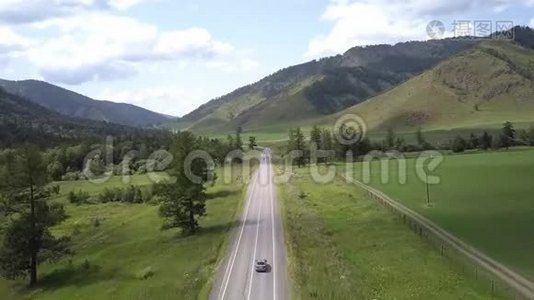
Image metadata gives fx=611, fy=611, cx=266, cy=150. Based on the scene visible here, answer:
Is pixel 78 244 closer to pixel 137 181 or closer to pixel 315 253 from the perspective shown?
pixel 315 253

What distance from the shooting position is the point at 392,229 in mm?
77312

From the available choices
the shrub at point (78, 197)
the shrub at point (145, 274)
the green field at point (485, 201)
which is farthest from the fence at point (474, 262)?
the shrub at point (78, 197)

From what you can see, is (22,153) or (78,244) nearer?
(22,153)

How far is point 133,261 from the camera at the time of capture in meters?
73.9

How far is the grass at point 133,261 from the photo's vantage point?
58.9m

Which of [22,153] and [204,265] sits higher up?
[22,153]

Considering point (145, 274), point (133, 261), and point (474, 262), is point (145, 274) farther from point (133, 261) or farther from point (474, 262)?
point (474, 262)

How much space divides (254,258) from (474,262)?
2224 centimetres

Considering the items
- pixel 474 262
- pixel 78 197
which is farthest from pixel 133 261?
pixel 78 197

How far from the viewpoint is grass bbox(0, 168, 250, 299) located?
58.9 m

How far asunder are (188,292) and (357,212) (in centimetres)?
4567

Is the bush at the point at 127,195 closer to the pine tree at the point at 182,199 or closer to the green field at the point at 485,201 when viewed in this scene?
the pine tree at the point at 182,199

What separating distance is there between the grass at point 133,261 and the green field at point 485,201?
95.8ft

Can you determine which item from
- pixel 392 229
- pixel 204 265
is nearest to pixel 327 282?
pixel 204 265
